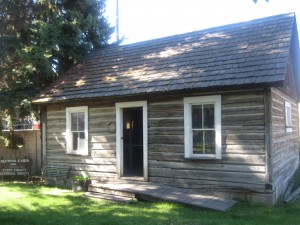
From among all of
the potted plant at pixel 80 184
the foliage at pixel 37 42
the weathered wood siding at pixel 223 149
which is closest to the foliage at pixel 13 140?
the foliage at pixel 37 42

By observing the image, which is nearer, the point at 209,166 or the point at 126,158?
the point at 209,166

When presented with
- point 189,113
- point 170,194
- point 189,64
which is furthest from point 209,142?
point 189,64

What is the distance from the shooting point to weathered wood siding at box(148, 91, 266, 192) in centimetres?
927

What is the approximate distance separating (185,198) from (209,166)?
123 centimetres

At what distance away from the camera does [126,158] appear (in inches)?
496

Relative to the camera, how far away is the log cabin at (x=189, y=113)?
9328 mm

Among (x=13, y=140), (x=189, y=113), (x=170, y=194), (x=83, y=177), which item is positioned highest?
(x=189, y=113)

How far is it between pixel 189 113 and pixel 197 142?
0.86 meters

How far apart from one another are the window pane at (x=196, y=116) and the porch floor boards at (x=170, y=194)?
1.88 meters

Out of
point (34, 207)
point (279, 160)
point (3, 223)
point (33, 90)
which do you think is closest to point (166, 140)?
point (279, 160)

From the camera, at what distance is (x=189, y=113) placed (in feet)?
33.9

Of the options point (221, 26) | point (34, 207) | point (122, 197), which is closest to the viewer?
point (34, 207)

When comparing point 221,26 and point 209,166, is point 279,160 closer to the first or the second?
point 209,166

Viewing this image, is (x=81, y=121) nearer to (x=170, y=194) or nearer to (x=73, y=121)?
(x=73, y=121)
